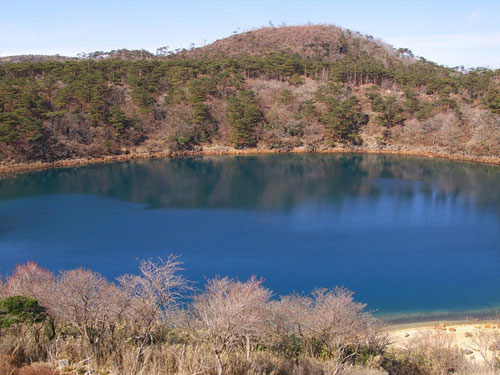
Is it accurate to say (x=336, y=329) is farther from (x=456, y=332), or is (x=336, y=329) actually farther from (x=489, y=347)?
(x=456, y=332)

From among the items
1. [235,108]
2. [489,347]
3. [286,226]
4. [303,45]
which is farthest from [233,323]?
[303,45]

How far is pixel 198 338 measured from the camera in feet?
43.3

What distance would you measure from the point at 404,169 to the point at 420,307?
36581 millimetres

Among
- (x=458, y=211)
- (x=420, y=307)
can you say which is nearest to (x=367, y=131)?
(x=458, y=211)

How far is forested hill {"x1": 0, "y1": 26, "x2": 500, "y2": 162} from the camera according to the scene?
2272 inches

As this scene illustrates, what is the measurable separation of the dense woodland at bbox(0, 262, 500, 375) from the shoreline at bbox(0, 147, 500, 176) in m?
42.3

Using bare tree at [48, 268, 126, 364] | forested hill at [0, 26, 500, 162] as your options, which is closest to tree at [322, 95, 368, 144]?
forested hill at [0, 26, 500, 162]

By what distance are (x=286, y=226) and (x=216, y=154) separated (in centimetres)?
3422

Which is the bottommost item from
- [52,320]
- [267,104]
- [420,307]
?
[420,307]

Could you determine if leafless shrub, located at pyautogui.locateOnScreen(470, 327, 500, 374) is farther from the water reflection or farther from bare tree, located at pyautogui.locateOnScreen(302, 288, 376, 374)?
the water reflection

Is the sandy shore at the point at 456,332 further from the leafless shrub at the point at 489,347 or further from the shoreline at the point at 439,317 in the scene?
the shoreline at the point at 439,317

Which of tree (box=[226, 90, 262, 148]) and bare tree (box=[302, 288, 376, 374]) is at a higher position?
tree (box=[226, 90, 262, 148])

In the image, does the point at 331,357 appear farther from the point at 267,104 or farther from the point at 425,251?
the point at 267,104

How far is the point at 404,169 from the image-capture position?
53812mm
